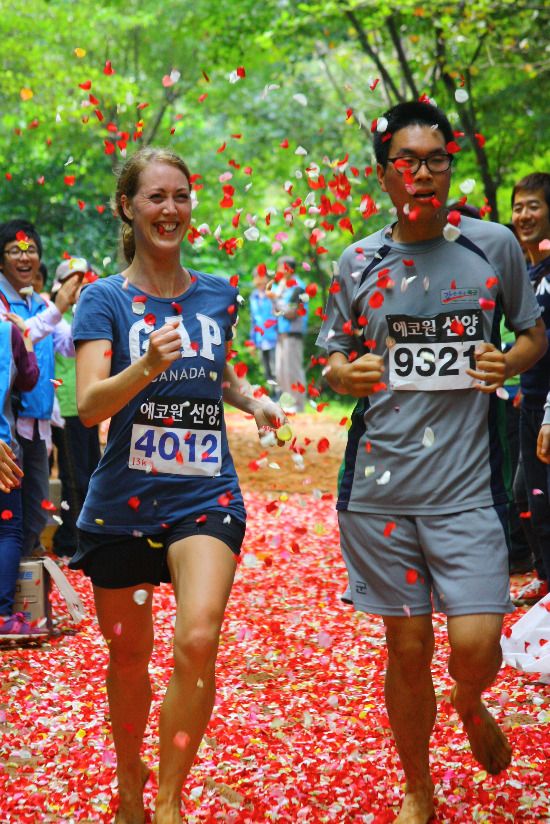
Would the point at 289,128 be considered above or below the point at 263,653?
above

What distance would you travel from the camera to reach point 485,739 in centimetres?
415

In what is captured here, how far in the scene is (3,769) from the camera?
498cm

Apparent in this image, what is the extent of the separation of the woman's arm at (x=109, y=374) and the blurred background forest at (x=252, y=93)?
1.49 meters

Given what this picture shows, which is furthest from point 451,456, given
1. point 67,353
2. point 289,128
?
point 289,128

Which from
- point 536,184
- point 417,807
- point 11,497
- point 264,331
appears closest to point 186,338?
point 417,807

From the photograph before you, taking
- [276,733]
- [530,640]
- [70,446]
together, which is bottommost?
[276,733]

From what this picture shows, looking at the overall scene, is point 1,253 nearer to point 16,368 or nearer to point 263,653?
point 16,368

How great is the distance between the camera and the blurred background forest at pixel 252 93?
14625mm

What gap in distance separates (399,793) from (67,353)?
578 centimetres

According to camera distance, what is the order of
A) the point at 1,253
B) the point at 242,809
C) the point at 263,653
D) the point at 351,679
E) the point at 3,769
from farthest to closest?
the point at 1,253, the point at 263,653, the point at 351,679, the point at 3,769, the point at 242,809

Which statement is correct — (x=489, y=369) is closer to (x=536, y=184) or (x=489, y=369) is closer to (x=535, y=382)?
(x=535, y=382)

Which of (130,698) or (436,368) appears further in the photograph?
(130,698)

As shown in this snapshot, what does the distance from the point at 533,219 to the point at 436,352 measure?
339cm

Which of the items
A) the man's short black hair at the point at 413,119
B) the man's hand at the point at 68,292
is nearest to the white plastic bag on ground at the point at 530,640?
the man's short black hair at the point at 413,119
